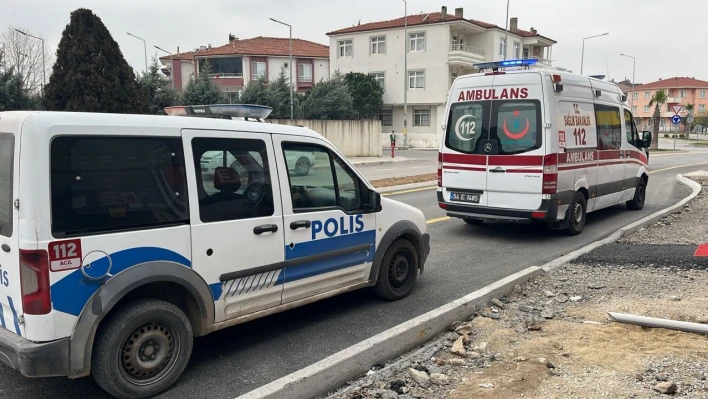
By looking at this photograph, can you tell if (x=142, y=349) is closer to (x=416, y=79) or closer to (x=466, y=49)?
(x=416, y=79)

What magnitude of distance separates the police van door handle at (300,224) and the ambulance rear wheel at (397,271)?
47.9 inches

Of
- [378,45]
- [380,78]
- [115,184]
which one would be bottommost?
[115,184]

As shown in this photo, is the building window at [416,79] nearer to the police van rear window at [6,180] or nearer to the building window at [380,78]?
the building window at [380,78]

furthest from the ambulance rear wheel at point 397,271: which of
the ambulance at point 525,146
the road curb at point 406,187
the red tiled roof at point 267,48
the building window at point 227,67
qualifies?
the building window at point 227,67

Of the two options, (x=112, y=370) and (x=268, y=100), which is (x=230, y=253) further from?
(x=268, y=100)

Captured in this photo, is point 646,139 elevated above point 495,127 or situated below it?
below

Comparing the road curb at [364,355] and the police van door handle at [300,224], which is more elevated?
the police van door handle at [300,224]

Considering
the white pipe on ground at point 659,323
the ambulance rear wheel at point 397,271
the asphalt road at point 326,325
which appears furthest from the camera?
the ambulance rear wheel at point 397,271

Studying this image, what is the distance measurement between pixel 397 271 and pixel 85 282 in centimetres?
333

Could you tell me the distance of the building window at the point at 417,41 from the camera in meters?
53.4

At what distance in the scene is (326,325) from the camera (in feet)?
17.6

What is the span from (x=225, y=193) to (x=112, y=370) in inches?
57.4

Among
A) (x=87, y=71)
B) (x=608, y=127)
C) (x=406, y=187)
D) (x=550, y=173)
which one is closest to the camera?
(x=550, y=173)

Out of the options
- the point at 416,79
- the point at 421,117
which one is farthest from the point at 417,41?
the point at 421,117
